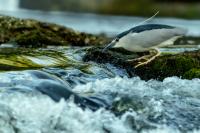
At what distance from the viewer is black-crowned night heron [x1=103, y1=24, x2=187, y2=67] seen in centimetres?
763

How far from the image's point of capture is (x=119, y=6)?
44312mm

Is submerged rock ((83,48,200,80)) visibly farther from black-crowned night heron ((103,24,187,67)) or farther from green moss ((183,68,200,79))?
black-crowned night heron ((103,24,187,67))

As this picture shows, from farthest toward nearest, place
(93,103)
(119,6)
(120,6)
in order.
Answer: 1. (120,6)
2. (119,6)
3. (93,103)

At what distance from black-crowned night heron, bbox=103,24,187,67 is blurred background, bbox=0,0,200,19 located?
98.2 feet

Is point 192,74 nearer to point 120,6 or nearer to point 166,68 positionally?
point 166,68

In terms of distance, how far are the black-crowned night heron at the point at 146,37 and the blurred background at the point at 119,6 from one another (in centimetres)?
2995

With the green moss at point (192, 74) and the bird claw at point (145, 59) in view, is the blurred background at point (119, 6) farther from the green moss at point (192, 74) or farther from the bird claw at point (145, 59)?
the green moss at point (192, 74)

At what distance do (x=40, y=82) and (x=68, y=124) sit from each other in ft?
2.62

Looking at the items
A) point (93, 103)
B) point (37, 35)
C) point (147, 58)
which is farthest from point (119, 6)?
point (93, 103)

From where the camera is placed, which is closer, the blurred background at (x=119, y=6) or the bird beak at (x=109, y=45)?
the bird beak at (x=109, y=45)

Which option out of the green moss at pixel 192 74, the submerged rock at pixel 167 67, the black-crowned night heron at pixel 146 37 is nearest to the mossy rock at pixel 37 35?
the submerged rock at pixel 167 67

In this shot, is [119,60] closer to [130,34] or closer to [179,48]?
[130,34]

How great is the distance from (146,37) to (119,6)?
36830mm

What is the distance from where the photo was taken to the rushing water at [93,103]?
583cm
